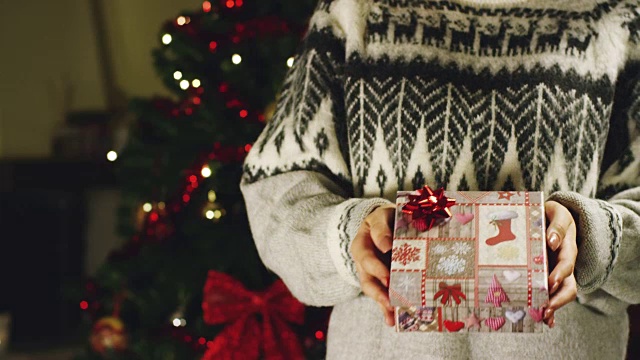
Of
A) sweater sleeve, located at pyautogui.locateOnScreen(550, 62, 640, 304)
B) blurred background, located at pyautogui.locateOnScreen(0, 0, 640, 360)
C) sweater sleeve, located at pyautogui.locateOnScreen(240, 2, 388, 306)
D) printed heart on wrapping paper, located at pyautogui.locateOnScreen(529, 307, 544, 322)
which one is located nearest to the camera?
printed heart on wrapping paper, located at pyautogui.locateOnScreen(529, 307, 544, 322)

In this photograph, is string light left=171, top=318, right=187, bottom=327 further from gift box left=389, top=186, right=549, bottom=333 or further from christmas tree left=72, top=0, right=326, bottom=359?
gift box left=389, top=186, right=549, bottom=333

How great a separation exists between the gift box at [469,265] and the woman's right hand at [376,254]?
2cm

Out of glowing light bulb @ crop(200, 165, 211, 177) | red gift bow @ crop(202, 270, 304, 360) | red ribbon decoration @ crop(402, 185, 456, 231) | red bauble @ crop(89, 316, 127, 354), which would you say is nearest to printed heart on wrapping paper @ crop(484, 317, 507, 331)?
red ribbon decoration @ crop(402, 185, 456, 231)

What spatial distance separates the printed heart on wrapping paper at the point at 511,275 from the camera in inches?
26.6

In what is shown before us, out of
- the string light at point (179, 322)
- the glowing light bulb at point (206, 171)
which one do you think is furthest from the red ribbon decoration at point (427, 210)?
the string light at point (179, 322)

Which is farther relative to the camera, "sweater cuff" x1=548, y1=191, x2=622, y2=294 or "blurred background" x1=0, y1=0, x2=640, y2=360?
"blurred background" x1=0, y1=0, x2=640, y2=360

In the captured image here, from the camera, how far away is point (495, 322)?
0.69 metres

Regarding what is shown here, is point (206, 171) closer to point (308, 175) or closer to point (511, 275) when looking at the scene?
point (308, 175)

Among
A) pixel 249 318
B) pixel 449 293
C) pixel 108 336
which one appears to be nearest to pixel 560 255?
pixel 449 293

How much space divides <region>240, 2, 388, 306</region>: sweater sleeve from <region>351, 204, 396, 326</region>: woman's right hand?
0.10m

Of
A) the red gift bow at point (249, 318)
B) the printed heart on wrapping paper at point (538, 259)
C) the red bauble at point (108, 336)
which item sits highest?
the printed heart on wrapping paper at point (538, 259)

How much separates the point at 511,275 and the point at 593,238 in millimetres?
146

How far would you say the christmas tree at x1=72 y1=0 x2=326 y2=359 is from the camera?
147 centimetres

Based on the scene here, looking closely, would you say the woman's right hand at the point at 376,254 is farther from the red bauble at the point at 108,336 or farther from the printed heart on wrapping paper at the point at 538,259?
the red bauble at the point at 108,336
